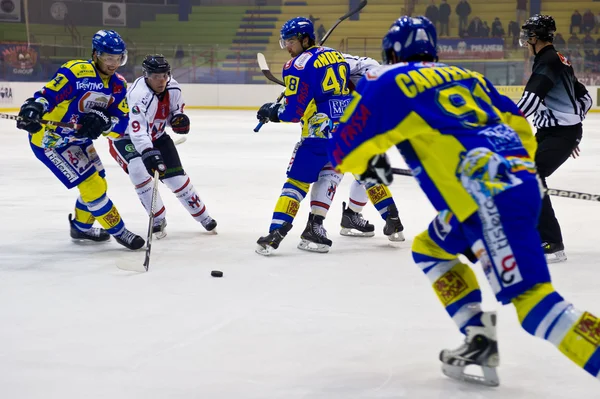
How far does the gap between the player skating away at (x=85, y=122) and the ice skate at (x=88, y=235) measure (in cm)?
21

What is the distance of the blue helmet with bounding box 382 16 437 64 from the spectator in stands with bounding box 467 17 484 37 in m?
16.7

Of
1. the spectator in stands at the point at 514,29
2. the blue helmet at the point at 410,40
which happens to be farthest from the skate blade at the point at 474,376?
the spectator in stands at the point at 514,29

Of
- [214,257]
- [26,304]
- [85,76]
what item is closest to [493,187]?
[26,304]

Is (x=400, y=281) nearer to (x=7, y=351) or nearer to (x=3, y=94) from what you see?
(x=7, y=351)

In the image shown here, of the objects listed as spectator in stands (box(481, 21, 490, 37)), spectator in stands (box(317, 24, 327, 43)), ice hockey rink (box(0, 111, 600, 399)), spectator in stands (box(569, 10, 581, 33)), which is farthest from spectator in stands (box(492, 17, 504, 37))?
ice hockey rink (box(0, 111, 600, 399))

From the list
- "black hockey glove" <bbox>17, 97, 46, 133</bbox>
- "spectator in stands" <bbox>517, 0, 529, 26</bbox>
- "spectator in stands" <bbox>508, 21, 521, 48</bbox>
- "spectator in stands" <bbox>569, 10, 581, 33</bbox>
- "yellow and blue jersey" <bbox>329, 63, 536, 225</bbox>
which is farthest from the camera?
"spectator in stands" <bbox>517, 0, 529, 26</bbox>

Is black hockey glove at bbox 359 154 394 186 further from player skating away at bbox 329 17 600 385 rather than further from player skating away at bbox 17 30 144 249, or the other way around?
player skating away at bbox 17 30 144 249

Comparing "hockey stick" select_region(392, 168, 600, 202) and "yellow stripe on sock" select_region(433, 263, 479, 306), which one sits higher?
"hockey stick" select_region(392, 168, 600, 202)

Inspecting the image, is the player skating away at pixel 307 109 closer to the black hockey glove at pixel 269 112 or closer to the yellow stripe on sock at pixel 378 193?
the black hockey glove at pixel 269 112

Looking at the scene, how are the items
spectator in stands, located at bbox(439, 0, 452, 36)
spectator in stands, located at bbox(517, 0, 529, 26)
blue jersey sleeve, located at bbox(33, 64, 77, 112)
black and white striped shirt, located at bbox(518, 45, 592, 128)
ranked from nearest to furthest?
1. black and white striped shirt, located at bbox(518, 45, 592, 128)
2. blue jersey sleeve, located at bbox(33, 64, 77, 112)
3. spectator in stands, located at bbox(517, 0, 529, 26)
4. spectator in stands, located at bbox(439, 0, 452, 36)

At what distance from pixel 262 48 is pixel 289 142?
26.7ft

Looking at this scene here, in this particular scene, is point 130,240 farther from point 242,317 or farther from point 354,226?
point 242,317

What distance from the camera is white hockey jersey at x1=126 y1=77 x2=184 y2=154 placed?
4512 millimetres

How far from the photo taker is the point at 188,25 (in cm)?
2156
